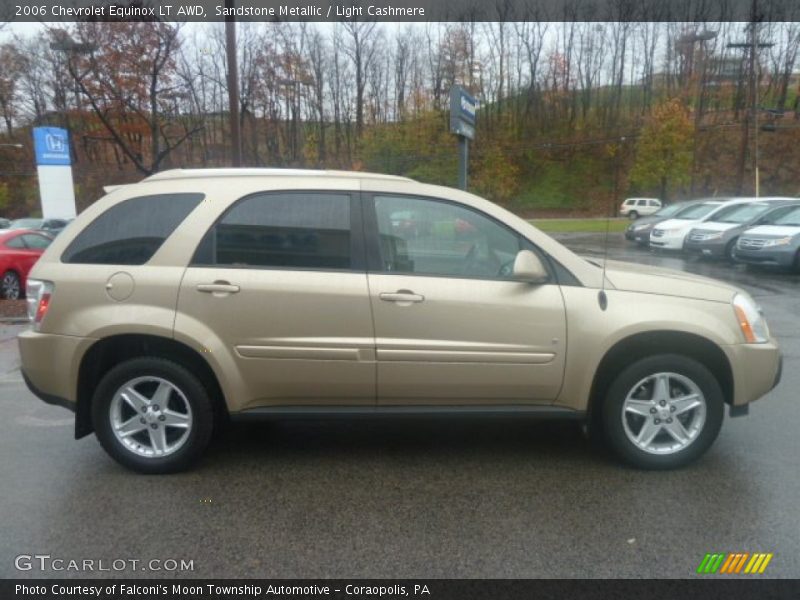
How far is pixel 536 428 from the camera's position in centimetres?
464

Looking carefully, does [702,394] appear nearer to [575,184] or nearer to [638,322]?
[638,322]

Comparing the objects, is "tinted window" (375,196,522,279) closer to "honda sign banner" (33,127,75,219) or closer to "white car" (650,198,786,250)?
"white car" (650,198,786,250)

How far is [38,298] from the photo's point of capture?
3738 mm

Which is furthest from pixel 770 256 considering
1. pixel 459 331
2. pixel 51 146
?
pixel 51 146

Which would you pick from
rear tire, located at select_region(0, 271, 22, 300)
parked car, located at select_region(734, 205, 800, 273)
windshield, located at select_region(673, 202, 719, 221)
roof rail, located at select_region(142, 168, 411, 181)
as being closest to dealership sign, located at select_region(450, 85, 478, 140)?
roof rail, located at select_region(142, 168, 411, 181)

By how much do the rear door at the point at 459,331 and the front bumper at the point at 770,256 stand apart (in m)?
11.7

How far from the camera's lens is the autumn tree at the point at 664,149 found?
2733 centimetres

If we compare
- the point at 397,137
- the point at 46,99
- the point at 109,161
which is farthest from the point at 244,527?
the point at 109,161

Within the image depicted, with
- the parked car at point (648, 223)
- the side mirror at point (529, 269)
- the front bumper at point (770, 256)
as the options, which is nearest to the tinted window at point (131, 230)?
the side mirror at point (529, 269)

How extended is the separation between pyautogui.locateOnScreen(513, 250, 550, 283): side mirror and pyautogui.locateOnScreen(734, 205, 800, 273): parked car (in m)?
11.8

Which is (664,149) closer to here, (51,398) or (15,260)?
(15,260)

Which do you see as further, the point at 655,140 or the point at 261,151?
the point at 261,151

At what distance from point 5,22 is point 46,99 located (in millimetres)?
34438

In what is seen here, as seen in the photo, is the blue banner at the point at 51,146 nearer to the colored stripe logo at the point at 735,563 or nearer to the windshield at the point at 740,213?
the windshield at the point at 740,213
